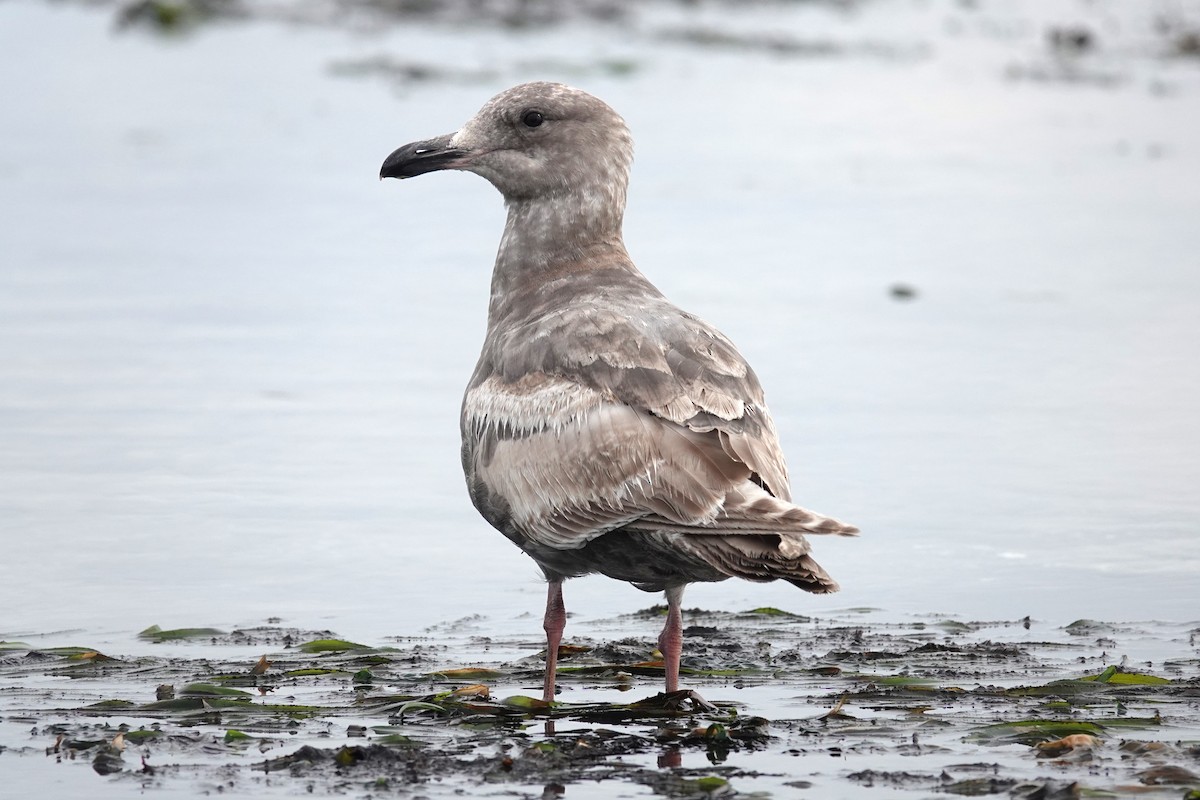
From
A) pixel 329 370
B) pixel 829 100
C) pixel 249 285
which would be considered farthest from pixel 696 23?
pixel 329 370

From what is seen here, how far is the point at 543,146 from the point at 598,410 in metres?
1.67

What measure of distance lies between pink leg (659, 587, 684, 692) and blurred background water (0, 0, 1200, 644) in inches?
41.1

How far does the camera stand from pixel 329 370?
11.0 meters

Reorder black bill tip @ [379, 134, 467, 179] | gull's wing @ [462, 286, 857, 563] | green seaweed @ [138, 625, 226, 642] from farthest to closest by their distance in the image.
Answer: black bill tip @ [379, 134, 467, 179] → green seaweed @ [138, 625, 226, 642] → gull's wing @ [462, 286, 857, 563]

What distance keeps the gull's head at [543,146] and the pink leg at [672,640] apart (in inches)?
69.2

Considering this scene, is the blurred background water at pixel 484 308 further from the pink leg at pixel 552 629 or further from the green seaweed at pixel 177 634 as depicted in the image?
the pink leg at pixel 552 629

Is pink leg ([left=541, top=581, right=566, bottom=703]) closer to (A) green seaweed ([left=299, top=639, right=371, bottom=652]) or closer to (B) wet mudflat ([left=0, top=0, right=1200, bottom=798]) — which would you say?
(B) wet mudflat ([left=0, top=0, right=1200, bottom=798])

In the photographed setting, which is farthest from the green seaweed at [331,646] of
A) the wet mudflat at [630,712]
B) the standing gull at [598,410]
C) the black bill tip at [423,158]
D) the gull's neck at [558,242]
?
the black bill tip at [423,158]

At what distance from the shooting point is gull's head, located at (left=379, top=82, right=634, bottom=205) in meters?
7.59

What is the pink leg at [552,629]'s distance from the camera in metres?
6.63

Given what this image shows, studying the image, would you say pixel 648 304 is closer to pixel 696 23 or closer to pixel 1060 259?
pixel 1060 259

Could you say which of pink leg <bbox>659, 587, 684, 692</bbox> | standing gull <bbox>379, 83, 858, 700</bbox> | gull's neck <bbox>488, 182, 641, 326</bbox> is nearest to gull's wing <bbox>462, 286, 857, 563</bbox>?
standing gull <bbox>379, 83, 858, 700</bbox>

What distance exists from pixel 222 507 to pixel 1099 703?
419cm

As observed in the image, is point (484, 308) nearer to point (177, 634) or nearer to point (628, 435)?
point (177, 634)
